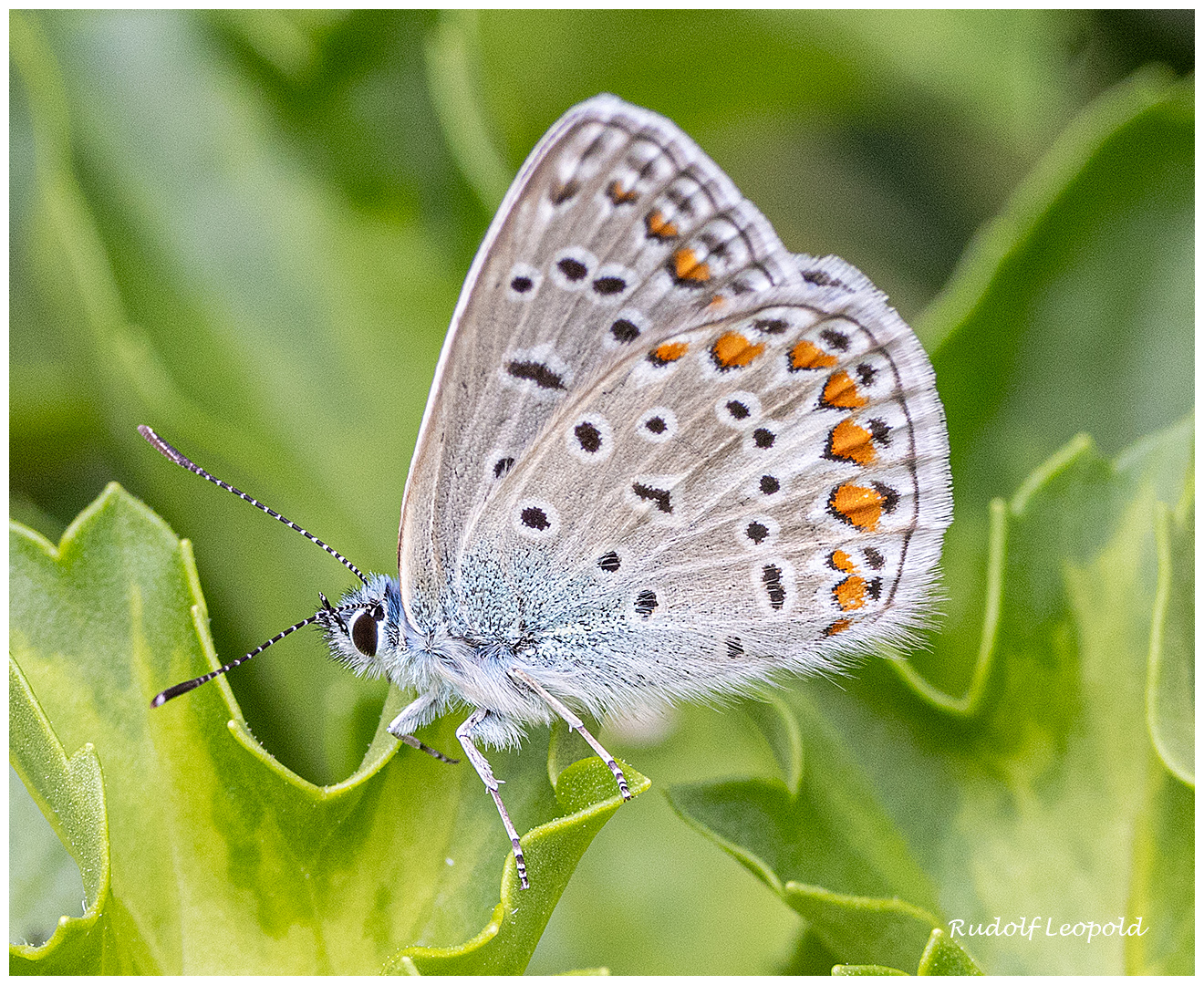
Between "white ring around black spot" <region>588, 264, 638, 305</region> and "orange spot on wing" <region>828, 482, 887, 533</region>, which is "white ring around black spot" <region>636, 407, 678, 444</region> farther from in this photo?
"orange spot on wing" <region>828, 482, 887, 533</region>

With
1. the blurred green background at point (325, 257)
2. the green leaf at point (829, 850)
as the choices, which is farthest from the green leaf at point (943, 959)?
the blurred green background at point (325, 257)

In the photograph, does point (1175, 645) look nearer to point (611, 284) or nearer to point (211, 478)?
point (611, 284)

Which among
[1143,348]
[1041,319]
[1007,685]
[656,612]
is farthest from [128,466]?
[1143,348]

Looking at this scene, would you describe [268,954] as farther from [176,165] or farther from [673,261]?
[176,165]

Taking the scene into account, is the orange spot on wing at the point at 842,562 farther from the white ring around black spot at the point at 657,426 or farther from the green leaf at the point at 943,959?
the green leaf at the point at 943,959

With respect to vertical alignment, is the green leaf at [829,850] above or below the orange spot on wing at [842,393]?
below

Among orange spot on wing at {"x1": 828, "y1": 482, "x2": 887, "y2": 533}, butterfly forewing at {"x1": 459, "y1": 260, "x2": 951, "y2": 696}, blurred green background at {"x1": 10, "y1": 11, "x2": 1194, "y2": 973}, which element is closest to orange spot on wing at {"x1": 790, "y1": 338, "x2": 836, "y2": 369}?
butterfly forewing at {"x1": 459, "y1": 260, "x2": 951, "y2": 696}
